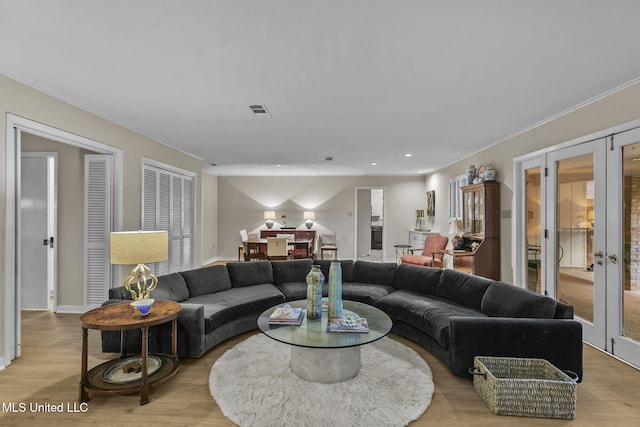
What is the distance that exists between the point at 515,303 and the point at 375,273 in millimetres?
1898

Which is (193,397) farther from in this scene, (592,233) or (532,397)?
(592,233)

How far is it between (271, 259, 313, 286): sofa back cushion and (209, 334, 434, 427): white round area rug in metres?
1.53

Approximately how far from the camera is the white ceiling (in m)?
1.87

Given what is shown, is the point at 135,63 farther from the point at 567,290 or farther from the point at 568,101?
the point at 567,290

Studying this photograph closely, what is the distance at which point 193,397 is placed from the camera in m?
2.37

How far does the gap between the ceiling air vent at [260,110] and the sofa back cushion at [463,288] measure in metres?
2.79

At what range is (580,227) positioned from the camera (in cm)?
350

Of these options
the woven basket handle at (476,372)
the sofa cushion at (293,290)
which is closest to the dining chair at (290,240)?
the sofa cushion at (293,290)

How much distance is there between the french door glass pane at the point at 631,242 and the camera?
2.92 meters

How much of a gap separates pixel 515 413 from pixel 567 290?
2221mm

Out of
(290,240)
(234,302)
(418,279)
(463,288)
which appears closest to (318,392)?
(234,302)

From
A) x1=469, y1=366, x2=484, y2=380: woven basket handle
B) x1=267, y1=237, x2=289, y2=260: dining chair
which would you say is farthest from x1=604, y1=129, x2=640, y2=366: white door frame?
x1=267, y1=237, x2=289, y2=260: dining chair

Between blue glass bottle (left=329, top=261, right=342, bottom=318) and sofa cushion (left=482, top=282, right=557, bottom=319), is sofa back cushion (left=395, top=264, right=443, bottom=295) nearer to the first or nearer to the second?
sofa cushion (left=482, top=282, right=557, bottom=319)

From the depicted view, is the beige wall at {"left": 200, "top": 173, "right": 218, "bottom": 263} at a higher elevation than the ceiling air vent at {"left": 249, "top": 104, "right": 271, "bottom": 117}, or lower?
lower
